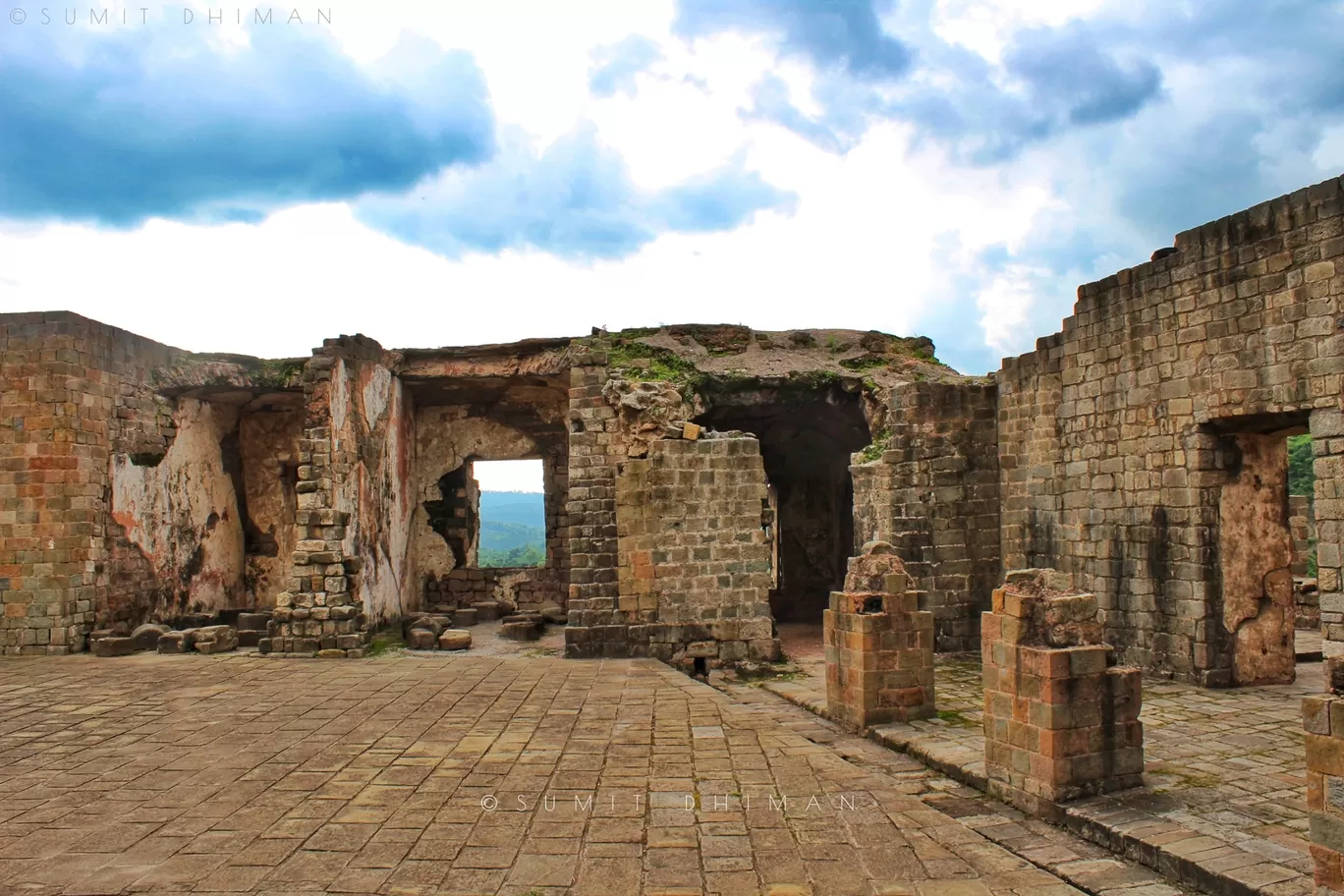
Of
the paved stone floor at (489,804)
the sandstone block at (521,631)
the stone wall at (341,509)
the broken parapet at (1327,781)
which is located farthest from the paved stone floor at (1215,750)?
the stone wall at (341,509)

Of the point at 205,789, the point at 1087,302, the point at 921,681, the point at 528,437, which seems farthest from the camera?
the point at 528,437

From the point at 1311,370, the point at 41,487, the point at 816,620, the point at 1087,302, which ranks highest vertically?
the point at 1087,302

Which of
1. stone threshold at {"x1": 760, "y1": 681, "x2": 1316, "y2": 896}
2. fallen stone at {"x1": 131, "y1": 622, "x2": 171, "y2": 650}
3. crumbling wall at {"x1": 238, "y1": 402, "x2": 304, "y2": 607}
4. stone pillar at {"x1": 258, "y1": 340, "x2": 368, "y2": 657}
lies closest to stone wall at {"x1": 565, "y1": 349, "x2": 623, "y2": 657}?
stone pillar at {"x1": 258, "y1": 340, "x2": 368, "y2": 657}

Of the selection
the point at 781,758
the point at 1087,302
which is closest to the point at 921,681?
the point at 781,758

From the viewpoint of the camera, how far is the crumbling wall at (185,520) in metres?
12.9

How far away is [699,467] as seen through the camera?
37.0 feet

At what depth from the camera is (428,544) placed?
16203 mm

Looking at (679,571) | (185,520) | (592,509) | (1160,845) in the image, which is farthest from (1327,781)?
(185,520)

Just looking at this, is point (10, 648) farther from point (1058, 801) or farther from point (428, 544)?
point (1058, 801)

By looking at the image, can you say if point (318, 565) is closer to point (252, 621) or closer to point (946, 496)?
point (252, 621)

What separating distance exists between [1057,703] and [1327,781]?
196 cm

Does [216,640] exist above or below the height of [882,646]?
below

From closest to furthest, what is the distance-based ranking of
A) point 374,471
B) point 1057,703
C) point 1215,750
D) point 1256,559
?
point 1057,703 → point 1215,750 → point 1256,559 → point 374,471

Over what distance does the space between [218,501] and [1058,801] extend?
1447cm
